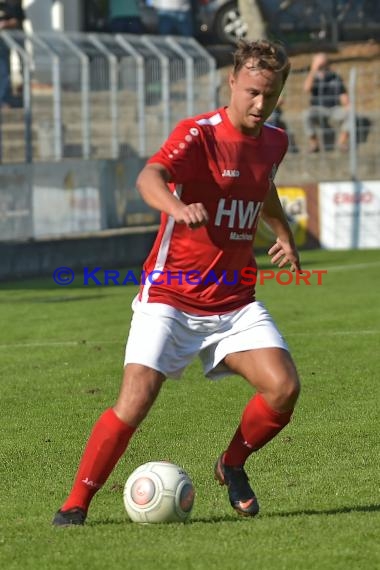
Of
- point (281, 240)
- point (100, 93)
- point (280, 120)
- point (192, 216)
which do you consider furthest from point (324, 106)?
point (192, 216)

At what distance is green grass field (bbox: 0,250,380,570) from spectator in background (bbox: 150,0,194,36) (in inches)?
645

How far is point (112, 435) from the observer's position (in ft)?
21.0

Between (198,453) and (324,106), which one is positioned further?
(324,106)

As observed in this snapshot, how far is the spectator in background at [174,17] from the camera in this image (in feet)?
102

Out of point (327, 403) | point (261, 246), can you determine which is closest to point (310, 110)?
point (261, 246)

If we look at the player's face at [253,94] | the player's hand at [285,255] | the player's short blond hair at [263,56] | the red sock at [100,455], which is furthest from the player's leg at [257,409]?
the player's short blond hair at [263,56]

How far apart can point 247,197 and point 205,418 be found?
3.16m

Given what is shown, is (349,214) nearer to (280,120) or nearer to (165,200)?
(280,120)

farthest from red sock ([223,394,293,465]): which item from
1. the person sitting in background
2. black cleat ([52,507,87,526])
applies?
the person sitting in background

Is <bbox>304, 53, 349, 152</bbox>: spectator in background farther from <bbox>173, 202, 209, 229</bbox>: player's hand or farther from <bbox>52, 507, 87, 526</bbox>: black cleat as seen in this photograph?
<bbox>173, 202, 209, 229</bbox>: player's hand

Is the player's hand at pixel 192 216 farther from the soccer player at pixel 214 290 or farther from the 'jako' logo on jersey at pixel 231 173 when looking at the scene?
the 'jako' logo on jersey at pixel 231 173

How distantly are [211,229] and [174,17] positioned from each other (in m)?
25.5

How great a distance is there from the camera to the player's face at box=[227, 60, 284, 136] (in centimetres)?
636

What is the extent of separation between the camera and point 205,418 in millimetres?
9516
